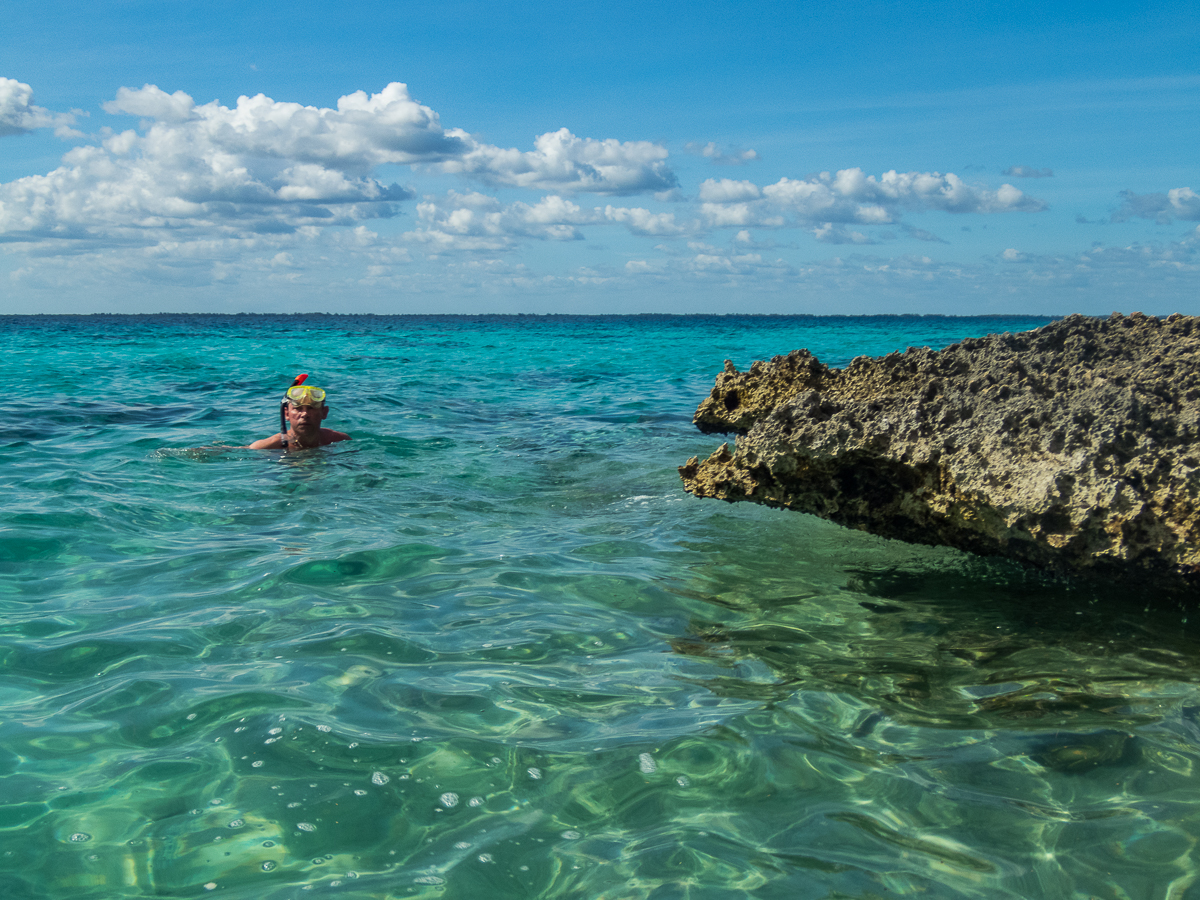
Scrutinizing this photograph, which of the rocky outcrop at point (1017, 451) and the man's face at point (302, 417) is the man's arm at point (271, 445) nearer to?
the man's face at point (302, 417)

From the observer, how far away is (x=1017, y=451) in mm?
3648

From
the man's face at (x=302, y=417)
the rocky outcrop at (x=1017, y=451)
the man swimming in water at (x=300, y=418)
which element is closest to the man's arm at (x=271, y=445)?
the man swimming in water at (x=300, y=418)

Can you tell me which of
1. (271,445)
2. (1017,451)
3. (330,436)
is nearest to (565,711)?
(1017,451)

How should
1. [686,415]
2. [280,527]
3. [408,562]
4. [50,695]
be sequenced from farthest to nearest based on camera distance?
[686,415] < [280,527] < [408,562] < [50,695]

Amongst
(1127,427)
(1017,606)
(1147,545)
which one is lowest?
(1017,606)

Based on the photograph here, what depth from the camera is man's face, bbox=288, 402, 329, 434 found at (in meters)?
8.74

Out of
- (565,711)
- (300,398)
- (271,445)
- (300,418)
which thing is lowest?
(565,711)

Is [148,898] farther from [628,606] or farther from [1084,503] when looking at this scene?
[1084,503]

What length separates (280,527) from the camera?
19.4 feet

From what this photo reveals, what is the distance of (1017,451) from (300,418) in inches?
282

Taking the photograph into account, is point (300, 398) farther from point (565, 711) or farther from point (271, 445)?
point (565, 711)

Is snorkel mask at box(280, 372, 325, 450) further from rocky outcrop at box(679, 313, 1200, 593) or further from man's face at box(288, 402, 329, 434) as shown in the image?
rocky outcrop at box(679, 313, 1200, 593)

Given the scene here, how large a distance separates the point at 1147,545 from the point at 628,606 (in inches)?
93.1

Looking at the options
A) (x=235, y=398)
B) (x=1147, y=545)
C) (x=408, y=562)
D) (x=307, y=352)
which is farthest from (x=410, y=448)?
(x=307, y=352)
